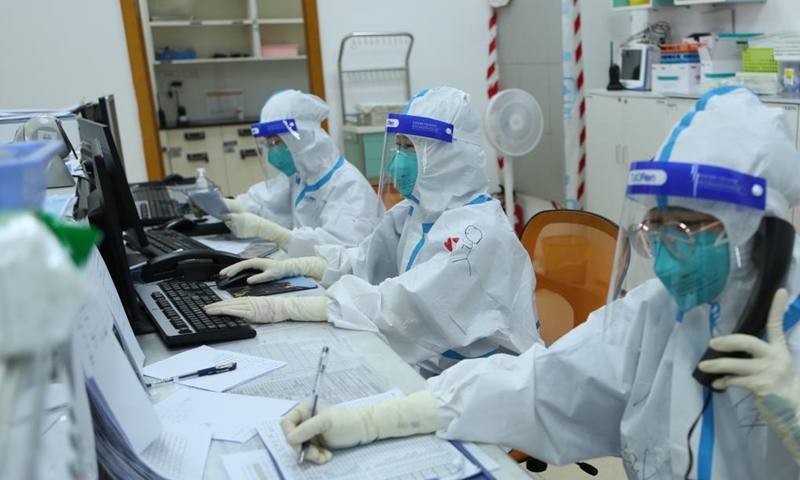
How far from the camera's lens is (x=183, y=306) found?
65.7 inches

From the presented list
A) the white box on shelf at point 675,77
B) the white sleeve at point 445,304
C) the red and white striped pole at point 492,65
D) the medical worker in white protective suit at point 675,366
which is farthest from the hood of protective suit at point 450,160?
the red and white striped pole at point 492,65

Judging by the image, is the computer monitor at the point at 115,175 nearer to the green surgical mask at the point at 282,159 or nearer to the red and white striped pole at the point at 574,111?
the green surgical mask at the point at 282,159

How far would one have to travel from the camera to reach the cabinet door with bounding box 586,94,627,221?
3.80 metres

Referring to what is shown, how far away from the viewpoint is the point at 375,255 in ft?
6.86

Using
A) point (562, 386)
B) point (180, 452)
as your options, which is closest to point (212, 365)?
point (180, 452)

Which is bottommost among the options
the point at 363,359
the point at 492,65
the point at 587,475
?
the point at 587,475

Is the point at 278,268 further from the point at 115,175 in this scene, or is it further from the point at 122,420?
the point at 122,420

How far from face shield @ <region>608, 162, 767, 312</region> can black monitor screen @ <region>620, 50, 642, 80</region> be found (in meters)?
3.00

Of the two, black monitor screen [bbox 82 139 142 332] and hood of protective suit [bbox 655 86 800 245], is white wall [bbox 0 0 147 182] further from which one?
hood of protective suit [bbox 655 86 800 245]

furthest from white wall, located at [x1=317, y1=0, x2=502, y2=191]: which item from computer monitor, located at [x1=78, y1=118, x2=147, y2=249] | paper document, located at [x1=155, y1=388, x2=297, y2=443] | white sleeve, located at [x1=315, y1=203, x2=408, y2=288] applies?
paper document, located at [x1=155, y1=388, x2=297, y2=443]

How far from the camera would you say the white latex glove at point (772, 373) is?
921 mm

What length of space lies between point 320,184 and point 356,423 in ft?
5.92

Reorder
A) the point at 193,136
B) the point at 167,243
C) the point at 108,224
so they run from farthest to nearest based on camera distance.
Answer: the point at 193,136 → the point at 167,243 → the point at 108,224

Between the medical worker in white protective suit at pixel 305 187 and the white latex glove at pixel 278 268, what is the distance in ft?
1.11
